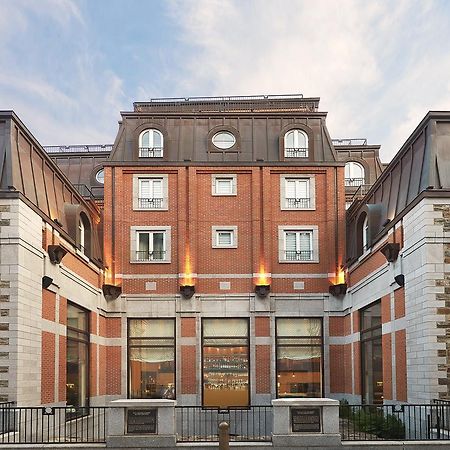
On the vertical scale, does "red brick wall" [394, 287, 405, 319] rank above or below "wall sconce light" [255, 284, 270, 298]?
below

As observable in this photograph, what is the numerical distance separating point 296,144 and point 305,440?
20251 millimetres

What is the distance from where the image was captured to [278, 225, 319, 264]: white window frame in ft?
118

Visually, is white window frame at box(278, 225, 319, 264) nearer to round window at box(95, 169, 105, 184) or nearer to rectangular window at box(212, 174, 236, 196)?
rectangular window at box(212, 174, 236, 196)

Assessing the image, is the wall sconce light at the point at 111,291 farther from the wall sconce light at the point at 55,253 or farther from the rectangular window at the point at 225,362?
the wall sconce light at the point at 55,253

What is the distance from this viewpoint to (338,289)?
115ft

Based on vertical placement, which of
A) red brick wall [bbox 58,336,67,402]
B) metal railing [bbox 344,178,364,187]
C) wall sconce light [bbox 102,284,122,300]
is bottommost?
red brick wall [bbox 58,336,67,402]

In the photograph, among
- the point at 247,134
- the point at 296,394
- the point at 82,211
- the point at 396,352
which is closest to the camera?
the point at 396,352

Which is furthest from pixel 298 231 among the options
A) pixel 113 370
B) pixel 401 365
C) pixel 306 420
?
pixel 306 420

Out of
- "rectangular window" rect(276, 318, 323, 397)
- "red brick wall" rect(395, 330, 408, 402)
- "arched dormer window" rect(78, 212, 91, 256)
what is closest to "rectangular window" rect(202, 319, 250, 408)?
"rectangular window" rect(276, 318, 323, 397)

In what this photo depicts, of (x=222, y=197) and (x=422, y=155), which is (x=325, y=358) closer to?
(x=222, y=197)

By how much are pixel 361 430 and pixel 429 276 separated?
520 centimetres

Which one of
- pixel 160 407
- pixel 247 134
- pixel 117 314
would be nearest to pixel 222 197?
pixel 247 134

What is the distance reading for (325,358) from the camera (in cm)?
3541

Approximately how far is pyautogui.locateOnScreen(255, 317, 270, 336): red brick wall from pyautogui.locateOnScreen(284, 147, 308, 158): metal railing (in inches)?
308
